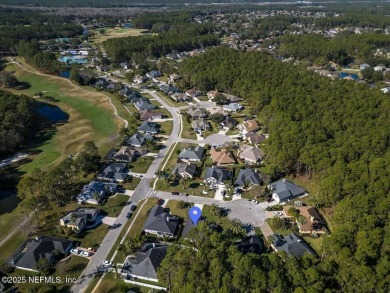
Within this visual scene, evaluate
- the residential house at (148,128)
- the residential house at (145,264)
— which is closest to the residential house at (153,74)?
the residential house at (148,128)

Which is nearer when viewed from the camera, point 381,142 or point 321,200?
point 321,200

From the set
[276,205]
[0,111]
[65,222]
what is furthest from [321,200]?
[0,111]

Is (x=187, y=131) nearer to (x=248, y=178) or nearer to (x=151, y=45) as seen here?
(x=248, y=178)

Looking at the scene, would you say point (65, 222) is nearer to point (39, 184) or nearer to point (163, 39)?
point (39, 184)

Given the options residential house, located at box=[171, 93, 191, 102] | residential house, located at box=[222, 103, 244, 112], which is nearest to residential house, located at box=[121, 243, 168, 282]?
residential house, located at box=[222, 103, 244, 112]

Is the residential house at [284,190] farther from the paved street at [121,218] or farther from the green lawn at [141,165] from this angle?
the green lawn at [141,165]

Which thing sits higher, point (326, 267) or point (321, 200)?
point (326, 267)

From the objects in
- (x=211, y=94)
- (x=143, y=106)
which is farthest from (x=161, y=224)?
(x=211, y=94)
